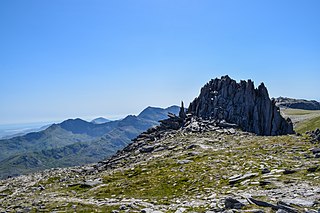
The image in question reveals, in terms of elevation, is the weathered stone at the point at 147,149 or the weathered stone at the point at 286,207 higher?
the weathered stone at the point at 286,207

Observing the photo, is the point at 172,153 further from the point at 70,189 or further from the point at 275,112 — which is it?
the point at 275,112

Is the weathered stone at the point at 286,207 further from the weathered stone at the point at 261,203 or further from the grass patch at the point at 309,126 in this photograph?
the grass patch at the point at 309,126

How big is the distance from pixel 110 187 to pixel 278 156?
948 inches

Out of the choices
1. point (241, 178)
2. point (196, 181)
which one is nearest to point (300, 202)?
point (241, 178)

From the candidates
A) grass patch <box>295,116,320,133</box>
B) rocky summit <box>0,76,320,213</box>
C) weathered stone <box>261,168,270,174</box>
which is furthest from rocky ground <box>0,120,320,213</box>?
grass patch <box>295,116,320,133</box>

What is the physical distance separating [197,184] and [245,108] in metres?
55.7

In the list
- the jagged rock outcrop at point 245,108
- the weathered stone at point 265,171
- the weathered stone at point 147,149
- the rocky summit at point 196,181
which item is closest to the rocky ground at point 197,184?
the rocky summit at point 196,181

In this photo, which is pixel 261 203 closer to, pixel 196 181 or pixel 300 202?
pixel 300 202

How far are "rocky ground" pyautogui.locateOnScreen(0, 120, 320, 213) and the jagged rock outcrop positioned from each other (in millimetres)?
21206

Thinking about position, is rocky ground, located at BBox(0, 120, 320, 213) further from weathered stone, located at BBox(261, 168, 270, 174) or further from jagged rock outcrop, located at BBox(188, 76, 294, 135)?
jagged rock outcrop, located at BBox(188, 76, 294, 135)

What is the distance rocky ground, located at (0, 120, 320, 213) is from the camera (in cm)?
2112

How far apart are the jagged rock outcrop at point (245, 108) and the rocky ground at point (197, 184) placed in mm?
21206

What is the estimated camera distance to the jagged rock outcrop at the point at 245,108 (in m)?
78.7

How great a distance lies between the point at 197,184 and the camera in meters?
31.3
